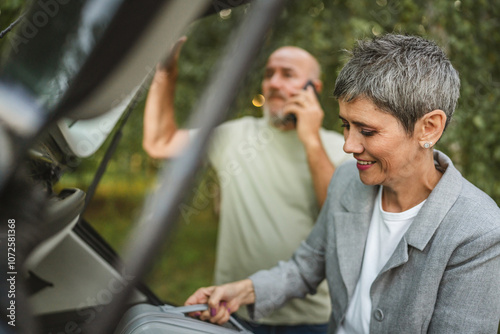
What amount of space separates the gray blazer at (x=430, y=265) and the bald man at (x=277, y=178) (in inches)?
21.4

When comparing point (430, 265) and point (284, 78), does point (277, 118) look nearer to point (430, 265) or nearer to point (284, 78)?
point (284, 78)

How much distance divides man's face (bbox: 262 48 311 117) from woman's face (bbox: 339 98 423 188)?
963 mm

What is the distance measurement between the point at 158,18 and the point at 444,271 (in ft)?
3.35

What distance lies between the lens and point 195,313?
4.90 feet

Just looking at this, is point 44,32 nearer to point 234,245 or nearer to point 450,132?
point 234,245

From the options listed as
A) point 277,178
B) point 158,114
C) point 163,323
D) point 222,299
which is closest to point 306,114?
point 277,178

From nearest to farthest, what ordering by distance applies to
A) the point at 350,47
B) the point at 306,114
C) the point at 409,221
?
the point at 409,221
the point at 350,47
the point at 306,114

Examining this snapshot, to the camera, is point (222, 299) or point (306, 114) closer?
point (222, 299)

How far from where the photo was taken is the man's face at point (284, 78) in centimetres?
237

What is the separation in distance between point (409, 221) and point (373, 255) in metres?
0.16

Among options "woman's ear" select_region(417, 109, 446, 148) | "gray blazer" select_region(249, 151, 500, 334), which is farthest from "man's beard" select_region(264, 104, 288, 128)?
"woman's ear" select_region(417, 109, 446, 148)

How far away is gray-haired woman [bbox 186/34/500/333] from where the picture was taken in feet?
4.12

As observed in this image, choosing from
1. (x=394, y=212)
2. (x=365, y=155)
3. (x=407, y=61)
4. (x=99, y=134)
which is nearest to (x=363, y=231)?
(x=394, y=212)

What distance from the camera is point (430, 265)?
1304 millimetres
